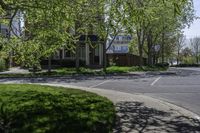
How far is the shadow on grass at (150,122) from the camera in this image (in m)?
10.6

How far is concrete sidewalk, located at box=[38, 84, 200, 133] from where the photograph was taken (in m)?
10.7

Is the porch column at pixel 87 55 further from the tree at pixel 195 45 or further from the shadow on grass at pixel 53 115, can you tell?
the tree at pixel 195 45

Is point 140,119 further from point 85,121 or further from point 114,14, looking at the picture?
point 114,14

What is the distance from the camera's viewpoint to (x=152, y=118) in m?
12.3

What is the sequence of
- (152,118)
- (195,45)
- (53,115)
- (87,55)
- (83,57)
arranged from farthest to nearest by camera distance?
(195,45) < (83,57) < (87,55) < (152,118) < (53,115)

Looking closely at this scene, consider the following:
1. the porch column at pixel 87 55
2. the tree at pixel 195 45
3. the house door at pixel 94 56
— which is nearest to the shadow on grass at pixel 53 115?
the porch column at pixel 87 55

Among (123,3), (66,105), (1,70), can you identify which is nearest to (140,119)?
(66,105)

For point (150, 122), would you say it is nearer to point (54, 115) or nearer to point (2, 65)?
point (54, 115)

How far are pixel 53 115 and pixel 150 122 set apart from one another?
2.38 m

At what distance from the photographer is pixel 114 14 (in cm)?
1506

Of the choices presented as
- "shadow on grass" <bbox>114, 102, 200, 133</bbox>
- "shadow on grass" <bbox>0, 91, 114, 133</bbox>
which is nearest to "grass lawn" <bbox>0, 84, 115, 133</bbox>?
"shadow on grass" <bbox>0, 91, 114, 133</bbox>

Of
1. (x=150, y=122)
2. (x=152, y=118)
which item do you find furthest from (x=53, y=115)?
(x=152, y=118)

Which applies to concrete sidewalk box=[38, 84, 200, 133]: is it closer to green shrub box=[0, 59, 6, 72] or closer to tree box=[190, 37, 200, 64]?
green shrub box=[0, 59, 6, 72]

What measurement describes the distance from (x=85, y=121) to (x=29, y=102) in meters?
3.36
